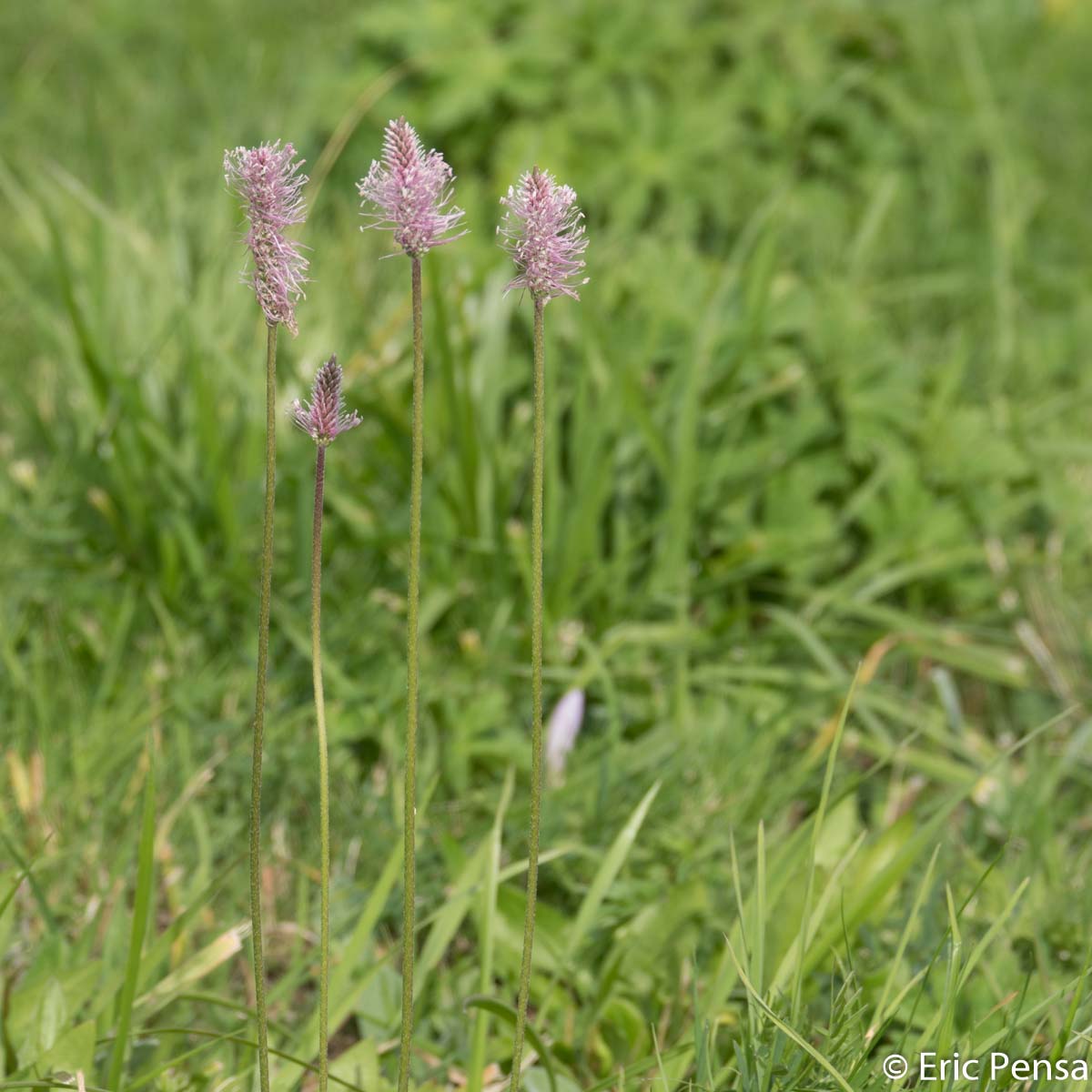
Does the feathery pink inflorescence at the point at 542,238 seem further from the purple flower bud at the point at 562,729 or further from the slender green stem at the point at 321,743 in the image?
the purple flower bud at the point at 562,729

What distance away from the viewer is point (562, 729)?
7.14 ft

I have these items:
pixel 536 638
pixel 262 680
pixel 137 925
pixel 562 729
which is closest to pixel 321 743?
pixel 262 680

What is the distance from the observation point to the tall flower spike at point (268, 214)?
3.39 feet

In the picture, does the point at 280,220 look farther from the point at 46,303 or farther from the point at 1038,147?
the point at 1038,147

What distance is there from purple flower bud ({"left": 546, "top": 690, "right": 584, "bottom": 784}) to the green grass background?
5cm

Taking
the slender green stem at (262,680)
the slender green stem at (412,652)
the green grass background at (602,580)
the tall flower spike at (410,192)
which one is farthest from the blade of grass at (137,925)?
the tall flower spike at (410,192)

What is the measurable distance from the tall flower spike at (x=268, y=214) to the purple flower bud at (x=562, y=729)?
4.01 ft

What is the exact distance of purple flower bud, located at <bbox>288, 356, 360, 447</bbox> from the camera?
1070mm

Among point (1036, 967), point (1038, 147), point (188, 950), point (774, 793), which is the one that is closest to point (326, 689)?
point (188, 950)

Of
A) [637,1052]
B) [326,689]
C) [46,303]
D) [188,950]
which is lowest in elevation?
[637,1052]

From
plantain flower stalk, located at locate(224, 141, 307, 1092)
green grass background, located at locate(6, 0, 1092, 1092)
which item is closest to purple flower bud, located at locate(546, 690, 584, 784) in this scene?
green grass background, located at locate(6, 0, 1092, 1092)

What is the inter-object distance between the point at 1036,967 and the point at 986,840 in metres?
0.39

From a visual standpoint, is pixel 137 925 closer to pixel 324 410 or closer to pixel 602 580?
pixel 324 410

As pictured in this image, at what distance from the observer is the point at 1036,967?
72.1 inches
